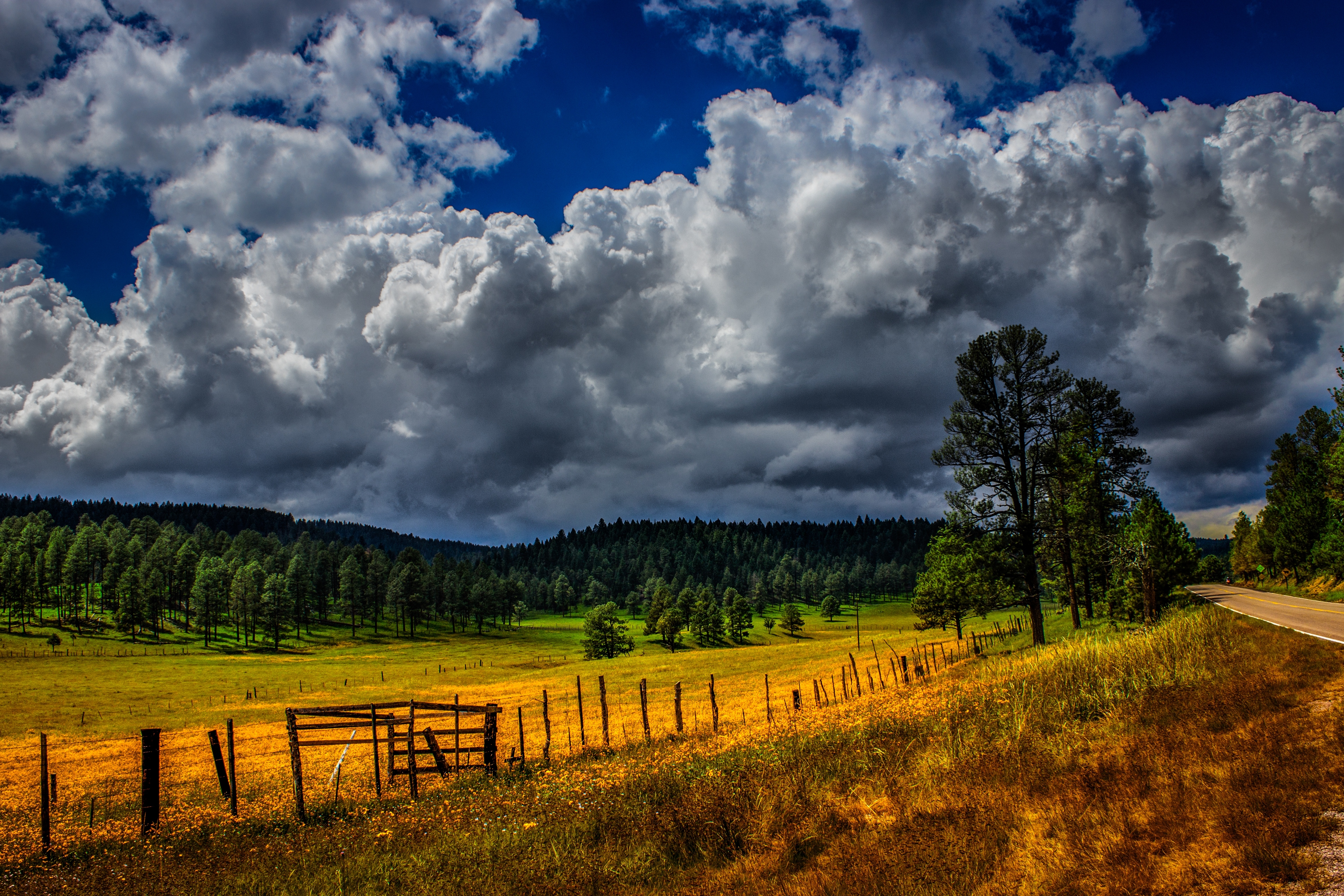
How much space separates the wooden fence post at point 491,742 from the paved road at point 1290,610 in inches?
843

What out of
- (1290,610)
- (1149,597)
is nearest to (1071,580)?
(1290,610)

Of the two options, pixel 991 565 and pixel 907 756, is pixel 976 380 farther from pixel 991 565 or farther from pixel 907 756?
pixel 907 756

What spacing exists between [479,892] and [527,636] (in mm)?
134730

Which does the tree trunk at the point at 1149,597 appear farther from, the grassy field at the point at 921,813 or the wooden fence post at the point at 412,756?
the wooden fence post at the point at 412,756

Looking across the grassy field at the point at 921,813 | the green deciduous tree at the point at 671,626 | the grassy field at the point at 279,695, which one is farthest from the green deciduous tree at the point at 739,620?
the grassy field at the point at 921,813

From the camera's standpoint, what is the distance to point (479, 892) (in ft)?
27.9

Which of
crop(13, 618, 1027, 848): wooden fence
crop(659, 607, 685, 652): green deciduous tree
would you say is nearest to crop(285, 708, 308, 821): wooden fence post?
crop(13, 618, 1027, 848): wooden fence

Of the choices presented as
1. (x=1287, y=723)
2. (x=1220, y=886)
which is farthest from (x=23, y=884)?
(x=1287, y=723)

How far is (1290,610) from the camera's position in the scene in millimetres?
27297

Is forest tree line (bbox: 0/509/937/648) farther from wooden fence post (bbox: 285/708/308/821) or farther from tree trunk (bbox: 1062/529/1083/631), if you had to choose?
wooden fence post (bbox: 285/708/308/821)

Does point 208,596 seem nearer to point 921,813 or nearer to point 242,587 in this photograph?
point 242,587

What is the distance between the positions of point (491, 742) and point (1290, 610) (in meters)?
32.9

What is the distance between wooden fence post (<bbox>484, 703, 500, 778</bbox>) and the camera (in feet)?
61.0

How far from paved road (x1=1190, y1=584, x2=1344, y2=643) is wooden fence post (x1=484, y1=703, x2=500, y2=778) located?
2140 cm
